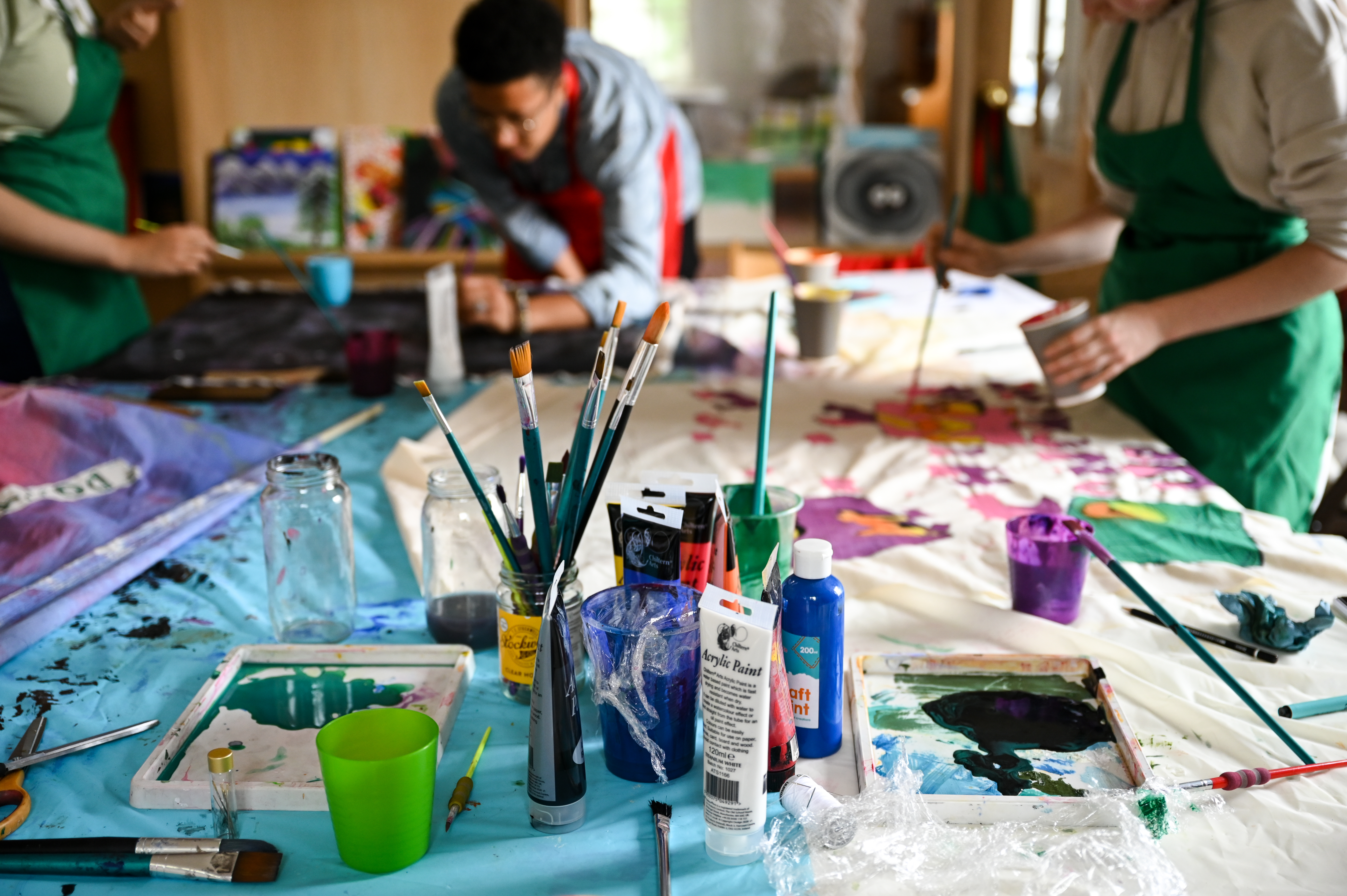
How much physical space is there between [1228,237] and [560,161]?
1.33 metres

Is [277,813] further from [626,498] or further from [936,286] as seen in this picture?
[936,286]

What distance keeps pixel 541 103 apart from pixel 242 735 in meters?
1.42

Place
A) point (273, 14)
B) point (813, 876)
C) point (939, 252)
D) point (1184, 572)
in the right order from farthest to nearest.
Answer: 1. point (273, 14)
2. point (939, 252)
3. point (1184, 572)
4. point (813, 876)

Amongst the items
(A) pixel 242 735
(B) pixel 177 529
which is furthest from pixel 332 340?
(A) pixel 242 735

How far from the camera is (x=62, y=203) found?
1.97m

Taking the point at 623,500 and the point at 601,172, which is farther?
the point at 601,172

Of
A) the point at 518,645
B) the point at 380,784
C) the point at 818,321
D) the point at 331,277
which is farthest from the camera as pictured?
the point at 331,277

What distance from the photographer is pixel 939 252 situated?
188 centimetres

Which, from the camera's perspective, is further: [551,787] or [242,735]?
[242,735]

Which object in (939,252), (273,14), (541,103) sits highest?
(273,14)

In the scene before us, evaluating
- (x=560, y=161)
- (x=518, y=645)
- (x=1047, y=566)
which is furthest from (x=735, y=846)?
(x=560, y=161)

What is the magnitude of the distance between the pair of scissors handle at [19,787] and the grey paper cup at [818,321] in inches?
55.7

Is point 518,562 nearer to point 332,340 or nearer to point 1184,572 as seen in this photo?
point 1184,572

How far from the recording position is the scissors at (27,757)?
760 millimetres
